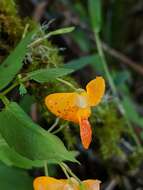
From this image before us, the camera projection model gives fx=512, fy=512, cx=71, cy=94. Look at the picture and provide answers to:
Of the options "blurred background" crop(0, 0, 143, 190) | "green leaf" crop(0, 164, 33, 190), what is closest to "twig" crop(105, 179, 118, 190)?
"blurred background" crop(0, 0, 143, 190)

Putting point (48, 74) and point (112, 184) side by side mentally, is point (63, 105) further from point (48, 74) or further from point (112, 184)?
point (112, 184)

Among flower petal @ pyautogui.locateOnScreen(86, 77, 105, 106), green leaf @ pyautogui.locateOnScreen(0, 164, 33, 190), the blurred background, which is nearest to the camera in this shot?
flower petal @ pyautogui.locateOnScreen(86, 77, 105, 106)

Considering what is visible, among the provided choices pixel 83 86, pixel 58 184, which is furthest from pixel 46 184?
pixel 83 86

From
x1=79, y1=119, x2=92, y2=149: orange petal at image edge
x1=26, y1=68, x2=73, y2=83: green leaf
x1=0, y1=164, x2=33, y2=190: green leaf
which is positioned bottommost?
x1=0, y1=164, x2=33, y2=190: green leaf

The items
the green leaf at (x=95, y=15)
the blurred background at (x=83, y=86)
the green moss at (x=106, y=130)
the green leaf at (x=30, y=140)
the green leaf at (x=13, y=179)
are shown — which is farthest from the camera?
the green leaf at (x=95, y=15)

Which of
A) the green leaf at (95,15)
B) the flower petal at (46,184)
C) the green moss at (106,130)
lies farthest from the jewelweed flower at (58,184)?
the green leaf at (95,15)

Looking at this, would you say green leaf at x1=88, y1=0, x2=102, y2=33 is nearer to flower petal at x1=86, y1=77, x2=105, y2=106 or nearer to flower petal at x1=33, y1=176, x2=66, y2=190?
flower petal at x1=86, y1=77, x2=105, y2=106

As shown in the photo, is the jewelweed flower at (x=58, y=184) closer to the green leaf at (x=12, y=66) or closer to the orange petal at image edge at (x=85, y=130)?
the orange petal at image edge at (x=85, y=130)
